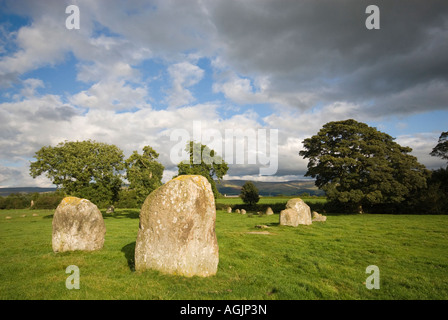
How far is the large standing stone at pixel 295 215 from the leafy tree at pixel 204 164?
57.5ft

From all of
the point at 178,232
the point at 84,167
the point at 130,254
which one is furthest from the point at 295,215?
the point at 84,167

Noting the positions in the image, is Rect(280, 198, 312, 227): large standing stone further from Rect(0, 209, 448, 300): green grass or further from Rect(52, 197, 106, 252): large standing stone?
Rect(52, 197, 106, 252): large standing stone

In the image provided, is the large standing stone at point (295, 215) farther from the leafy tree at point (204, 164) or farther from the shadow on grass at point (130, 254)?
the leafy tree at point (204, 164)

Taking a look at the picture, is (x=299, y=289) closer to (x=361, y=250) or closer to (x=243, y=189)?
(x=361, y=250)

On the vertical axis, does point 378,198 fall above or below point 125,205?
above

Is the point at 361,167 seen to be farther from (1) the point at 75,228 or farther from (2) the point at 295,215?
(1) the point at 75,228

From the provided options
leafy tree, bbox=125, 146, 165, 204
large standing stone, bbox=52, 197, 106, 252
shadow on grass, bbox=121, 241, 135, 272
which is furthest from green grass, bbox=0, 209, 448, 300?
leafy tree, bbox=125, 146, 165, 204

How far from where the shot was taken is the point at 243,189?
49.8 m

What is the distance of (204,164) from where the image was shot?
128 ft

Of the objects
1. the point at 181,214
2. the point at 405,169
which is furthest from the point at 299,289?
the point at 405,169

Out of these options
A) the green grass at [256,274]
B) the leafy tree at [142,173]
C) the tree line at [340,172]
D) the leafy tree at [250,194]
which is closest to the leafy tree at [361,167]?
the tree line at [340,172]

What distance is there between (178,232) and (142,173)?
88.3 ft

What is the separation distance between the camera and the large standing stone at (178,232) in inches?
294

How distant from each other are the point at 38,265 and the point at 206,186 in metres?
7.43
